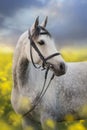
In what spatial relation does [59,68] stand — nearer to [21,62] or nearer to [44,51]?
[44,51]

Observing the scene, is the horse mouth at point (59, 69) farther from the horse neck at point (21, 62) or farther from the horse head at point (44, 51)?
the horse neck at point (21, 62)

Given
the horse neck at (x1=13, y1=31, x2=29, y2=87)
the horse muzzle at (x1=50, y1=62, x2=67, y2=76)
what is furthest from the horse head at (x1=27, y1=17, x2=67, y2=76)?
the horse neck at (x1=13, y1=31, x2=29, y2=87)

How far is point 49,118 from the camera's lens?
23.9 feet

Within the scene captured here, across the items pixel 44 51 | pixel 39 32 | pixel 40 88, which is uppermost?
pixel 39 32

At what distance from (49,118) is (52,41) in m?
1.33

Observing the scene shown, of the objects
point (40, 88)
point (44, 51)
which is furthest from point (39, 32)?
point (40, 88)

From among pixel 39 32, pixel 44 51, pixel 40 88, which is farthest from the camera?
pixel 40 88

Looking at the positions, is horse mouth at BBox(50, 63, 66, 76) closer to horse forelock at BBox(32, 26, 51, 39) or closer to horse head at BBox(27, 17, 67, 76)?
horse head at BBox(27, 17, 67, 76)

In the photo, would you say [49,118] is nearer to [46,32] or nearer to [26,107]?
[26,107]

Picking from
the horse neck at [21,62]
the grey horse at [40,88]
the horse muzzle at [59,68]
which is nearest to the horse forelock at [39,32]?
the grey horse at [40,88]

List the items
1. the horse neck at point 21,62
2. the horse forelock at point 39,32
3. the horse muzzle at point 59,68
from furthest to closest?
the horse neck at point 21,62
the horse forelock at point 39,32
the horse muzzle at point 59,68

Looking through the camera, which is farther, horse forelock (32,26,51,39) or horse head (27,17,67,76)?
horse forelock (32,26,51,39)

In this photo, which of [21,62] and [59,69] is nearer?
[59,69]

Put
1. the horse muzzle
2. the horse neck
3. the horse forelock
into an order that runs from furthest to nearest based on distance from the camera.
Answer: the horse neck < the horse forelock < the horse muzzle
